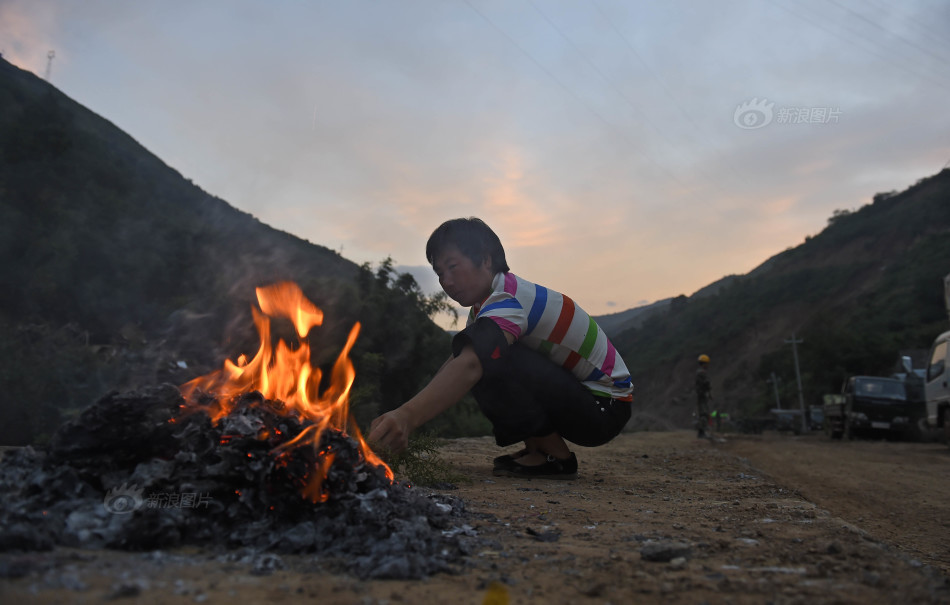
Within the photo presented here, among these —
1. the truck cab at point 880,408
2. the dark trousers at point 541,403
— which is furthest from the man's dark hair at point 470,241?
the truck cab at point 880,408

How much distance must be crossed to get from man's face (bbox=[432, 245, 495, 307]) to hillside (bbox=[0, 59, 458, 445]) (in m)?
0.88

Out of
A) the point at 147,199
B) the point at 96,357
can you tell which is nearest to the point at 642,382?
the point at 147,199

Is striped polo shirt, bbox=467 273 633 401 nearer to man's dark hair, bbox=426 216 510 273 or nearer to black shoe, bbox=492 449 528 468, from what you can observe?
man's dark hair, bbox=426 216 510 273

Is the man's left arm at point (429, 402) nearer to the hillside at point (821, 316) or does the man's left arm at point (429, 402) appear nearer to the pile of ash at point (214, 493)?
the pile of ash at point (214, 493)

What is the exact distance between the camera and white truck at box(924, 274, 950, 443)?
1054 centimetres

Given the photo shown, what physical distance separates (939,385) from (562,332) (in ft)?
35.8

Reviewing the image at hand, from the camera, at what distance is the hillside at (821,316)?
→ 38.1m

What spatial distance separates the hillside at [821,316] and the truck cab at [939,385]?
2494 centimetres

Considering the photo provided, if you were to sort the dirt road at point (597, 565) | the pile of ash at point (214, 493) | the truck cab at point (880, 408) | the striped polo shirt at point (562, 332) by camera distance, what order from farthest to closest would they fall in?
the truck cab at point (880, 408) < the striped polo shirt at point (562, 332) < the pile of ash at point (214, 493) < the dirt road at point (597, 565)

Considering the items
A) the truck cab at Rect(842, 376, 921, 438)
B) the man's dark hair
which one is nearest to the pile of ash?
the man's dark hair

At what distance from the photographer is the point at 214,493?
6.59 ft

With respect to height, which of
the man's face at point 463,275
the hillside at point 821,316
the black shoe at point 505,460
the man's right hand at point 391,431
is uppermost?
the hillside at point 821,316

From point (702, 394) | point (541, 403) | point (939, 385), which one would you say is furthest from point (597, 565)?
point (702, 394)

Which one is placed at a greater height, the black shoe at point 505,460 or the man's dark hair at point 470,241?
the man's dark hair at point 470,241
